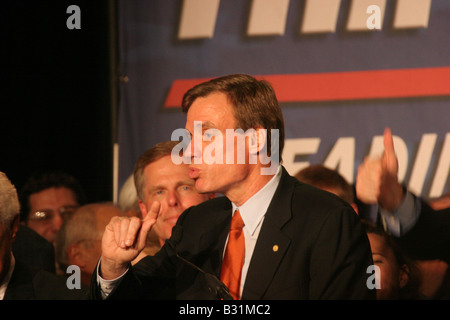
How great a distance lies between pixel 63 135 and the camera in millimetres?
3566

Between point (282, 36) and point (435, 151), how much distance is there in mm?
1018

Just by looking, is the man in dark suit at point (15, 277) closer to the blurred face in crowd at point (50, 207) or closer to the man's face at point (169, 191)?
the man's face at point (169, 191)

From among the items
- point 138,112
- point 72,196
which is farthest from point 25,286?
point 138,112

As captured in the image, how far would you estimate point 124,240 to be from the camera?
1.52 metres

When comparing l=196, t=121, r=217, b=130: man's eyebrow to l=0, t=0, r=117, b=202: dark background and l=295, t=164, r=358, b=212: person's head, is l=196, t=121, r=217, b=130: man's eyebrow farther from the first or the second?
l=0, t=0, r=117, b=202: dark background

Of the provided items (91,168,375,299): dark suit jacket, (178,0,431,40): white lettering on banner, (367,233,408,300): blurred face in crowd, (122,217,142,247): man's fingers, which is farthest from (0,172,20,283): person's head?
(178,0,431,40): white lettering on banner

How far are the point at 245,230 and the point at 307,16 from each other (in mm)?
Answer: 1975

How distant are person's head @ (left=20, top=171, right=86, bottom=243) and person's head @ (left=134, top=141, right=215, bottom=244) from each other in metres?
0.91

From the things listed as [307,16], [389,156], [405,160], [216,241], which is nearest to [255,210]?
[216,241]

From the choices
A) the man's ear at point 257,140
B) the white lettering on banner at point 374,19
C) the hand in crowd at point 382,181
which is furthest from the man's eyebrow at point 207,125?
the white lettering on banner at point 374,19

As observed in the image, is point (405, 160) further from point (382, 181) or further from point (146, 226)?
point (146, 226)

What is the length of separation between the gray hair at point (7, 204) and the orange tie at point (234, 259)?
0.65 m

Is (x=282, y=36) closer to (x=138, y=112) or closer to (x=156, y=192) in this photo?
(x=138, y=112)

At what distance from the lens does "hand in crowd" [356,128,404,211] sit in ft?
5.24
